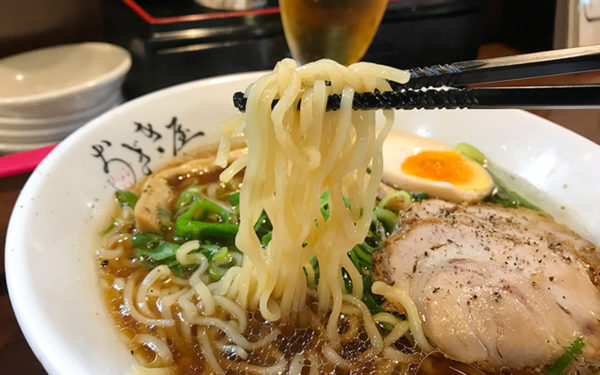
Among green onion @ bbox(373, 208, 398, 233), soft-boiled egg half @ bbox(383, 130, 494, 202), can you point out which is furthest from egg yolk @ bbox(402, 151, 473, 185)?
green onion @ bbox(373, 208, 398, 233)

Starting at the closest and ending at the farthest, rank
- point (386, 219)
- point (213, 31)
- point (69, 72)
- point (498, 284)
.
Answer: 1. point (498, 284)
2. point (386, 219)
3. point (213, 31)
4. point (69, 72)

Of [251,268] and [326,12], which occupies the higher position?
[326,12]

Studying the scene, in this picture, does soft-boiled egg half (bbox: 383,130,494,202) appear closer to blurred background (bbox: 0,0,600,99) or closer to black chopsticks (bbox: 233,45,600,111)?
black chopsticks (bbox: 233,45,600,111)

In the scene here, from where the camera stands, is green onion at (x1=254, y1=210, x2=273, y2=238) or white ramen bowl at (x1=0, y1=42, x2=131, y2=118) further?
white ramen bowl at (x1=0, y1=42, x2=131, y2=118)

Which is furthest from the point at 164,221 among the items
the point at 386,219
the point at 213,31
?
the point at 213,31

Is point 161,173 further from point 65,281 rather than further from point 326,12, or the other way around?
point 326,12

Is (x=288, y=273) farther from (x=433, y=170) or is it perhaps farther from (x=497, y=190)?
(x=497, y=190)

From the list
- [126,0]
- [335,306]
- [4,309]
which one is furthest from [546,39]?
[4,309]
